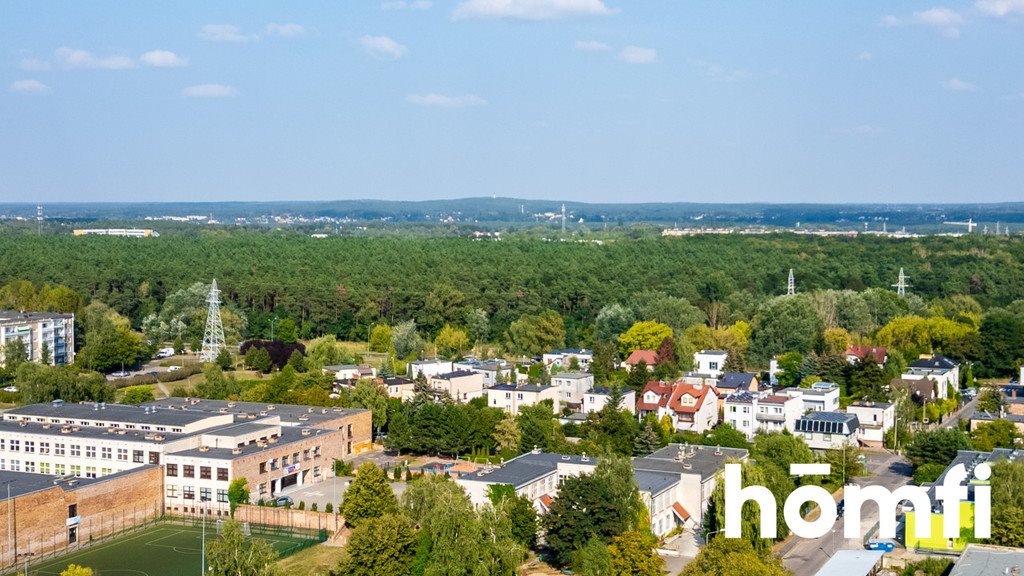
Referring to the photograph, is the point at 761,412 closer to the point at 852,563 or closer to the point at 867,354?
the point at 867,354

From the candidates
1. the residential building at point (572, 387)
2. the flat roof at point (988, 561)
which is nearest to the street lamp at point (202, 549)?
the flat roof at point (988, 561)

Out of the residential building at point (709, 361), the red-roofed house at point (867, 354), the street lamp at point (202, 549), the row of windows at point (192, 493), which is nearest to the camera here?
the street lamp at point (202, 549)

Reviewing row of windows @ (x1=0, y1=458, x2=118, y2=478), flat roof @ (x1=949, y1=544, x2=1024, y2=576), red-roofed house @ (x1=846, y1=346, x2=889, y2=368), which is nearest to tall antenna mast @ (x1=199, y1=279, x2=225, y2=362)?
row of windows @ (x1=0, y1=458, x2=118, y2=478)

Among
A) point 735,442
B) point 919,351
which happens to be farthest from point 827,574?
point 919,351

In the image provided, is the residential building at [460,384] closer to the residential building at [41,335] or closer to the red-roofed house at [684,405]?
the red-roofed house at [684,405]

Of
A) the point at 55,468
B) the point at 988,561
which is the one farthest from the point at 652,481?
the point at 55,468

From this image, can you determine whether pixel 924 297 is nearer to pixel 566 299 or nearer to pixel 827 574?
pixel 566 299

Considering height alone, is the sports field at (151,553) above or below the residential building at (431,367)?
below

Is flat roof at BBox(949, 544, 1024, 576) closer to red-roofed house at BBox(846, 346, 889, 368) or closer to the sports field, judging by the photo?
the sports field
